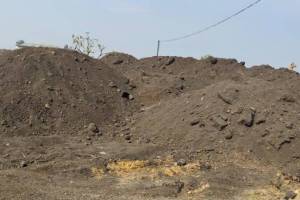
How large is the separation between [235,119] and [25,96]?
17.8ft

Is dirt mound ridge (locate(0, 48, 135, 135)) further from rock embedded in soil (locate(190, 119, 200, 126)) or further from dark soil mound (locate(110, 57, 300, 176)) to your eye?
rock embedded in soil (locate(190, 119, 200, 126))

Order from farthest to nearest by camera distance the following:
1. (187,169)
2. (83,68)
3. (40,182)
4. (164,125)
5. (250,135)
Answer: (83,68) → (164,125) → (250,135) → (187,169) → (40,182)

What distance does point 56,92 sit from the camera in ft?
53.9

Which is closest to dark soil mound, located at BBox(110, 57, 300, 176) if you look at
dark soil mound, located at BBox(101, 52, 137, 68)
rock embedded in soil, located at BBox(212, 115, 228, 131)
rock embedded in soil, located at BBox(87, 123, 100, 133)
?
rock embedded in soil, located at BBox(212, 115, 228, 131)

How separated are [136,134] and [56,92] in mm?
2818

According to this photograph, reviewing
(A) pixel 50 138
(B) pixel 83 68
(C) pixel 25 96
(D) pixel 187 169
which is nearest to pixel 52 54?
(B) pixel 83 68

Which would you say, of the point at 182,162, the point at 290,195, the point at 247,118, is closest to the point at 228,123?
the point at 247,118

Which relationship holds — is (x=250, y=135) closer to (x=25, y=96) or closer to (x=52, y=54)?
(x=25, y=96)

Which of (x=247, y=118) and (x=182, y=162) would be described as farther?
(x=247, y=118)

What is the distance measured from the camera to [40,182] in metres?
10.8

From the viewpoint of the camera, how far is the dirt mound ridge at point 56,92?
1540 cm

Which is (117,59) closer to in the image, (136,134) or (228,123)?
(136,134)

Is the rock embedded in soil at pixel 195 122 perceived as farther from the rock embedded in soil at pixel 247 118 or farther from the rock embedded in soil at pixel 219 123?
the rock embedded in soil at pixel 247 118

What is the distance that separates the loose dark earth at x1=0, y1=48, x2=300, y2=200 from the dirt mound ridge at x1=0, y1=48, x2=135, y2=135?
0.03 m
